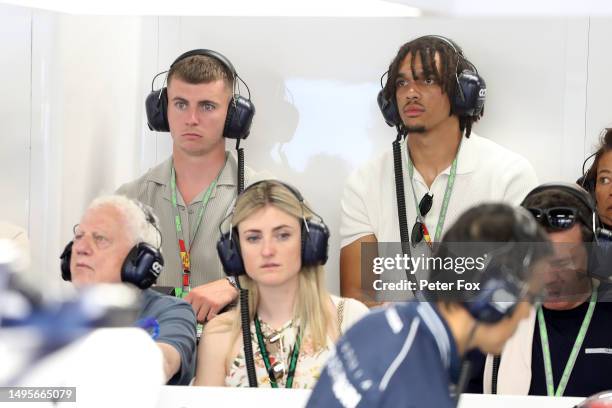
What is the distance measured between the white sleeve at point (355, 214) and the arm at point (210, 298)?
1.20 ft

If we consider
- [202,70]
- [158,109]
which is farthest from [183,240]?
[202,70]

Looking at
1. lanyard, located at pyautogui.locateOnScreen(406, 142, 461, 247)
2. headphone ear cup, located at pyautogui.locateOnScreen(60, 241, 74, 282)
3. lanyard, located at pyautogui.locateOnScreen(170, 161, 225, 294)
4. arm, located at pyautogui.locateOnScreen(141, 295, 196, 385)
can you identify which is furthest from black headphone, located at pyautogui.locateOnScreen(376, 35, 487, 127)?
headphone ear cup, located at pyautogui.locateOnScreen(60, 241, 74, 282)

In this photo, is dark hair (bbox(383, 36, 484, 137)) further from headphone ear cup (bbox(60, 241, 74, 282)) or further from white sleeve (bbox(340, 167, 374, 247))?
headphone ear cup (bbox(60, 241, 74, 282))

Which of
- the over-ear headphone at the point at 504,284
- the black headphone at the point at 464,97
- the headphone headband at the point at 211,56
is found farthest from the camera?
the headphone headband at the point at 211,56

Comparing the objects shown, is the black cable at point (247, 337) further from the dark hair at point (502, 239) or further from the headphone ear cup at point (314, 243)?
the dark hair at point (502, 239)

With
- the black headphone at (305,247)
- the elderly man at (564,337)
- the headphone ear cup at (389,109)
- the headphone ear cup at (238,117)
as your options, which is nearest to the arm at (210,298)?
the black headphone at (305,247)

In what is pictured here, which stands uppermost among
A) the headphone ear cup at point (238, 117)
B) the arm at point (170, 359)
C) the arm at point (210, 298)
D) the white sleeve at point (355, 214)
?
the headphone ear cup at point (238, 117)

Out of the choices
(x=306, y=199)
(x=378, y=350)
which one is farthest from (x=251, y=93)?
(x=378, y=350)

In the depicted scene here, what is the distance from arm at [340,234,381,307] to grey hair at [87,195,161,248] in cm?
54

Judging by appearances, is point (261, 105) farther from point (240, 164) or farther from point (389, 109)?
point (389, 109)

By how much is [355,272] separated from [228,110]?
1.96 ft

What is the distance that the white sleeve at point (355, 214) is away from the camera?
122 inches

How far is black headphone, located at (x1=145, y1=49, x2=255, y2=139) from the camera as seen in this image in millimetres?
3078

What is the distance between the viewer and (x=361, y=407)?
6.50 feet
